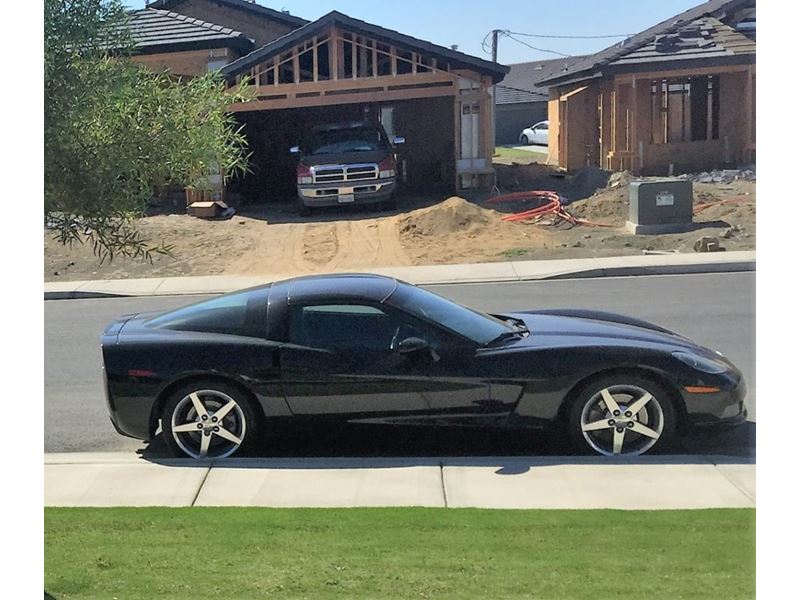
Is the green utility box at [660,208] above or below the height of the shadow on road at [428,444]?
above

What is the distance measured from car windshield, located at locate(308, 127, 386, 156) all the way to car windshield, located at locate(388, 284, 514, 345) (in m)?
3.38

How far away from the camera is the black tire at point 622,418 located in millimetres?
6000

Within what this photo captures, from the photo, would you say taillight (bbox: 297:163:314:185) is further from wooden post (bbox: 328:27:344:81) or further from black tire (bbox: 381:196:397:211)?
wooden post (bbox: 328:27:344:81)

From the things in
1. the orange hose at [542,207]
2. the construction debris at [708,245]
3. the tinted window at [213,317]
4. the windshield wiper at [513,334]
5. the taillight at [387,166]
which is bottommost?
the windshield wiper at [513,334]

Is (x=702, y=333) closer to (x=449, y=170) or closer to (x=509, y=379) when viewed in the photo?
(x=509, y=379)

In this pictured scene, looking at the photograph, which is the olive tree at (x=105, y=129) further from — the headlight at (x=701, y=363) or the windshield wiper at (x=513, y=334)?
the headlight at (x=701, y=363)

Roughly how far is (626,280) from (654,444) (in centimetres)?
531

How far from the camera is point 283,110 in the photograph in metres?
9.52

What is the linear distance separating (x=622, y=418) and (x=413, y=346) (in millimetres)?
1408

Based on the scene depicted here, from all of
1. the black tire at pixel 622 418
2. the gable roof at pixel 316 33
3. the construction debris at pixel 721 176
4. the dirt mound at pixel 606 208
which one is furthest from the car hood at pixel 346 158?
the construction debris at pixel 721 176

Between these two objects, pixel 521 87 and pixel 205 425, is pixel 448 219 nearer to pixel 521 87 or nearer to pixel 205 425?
pixel 205 425

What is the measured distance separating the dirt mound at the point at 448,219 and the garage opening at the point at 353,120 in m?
0.25

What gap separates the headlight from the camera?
5.99 meters

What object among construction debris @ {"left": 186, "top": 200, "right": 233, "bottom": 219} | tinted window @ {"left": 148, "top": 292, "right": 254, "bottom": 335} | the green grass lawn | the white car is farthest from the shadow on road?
the white car
